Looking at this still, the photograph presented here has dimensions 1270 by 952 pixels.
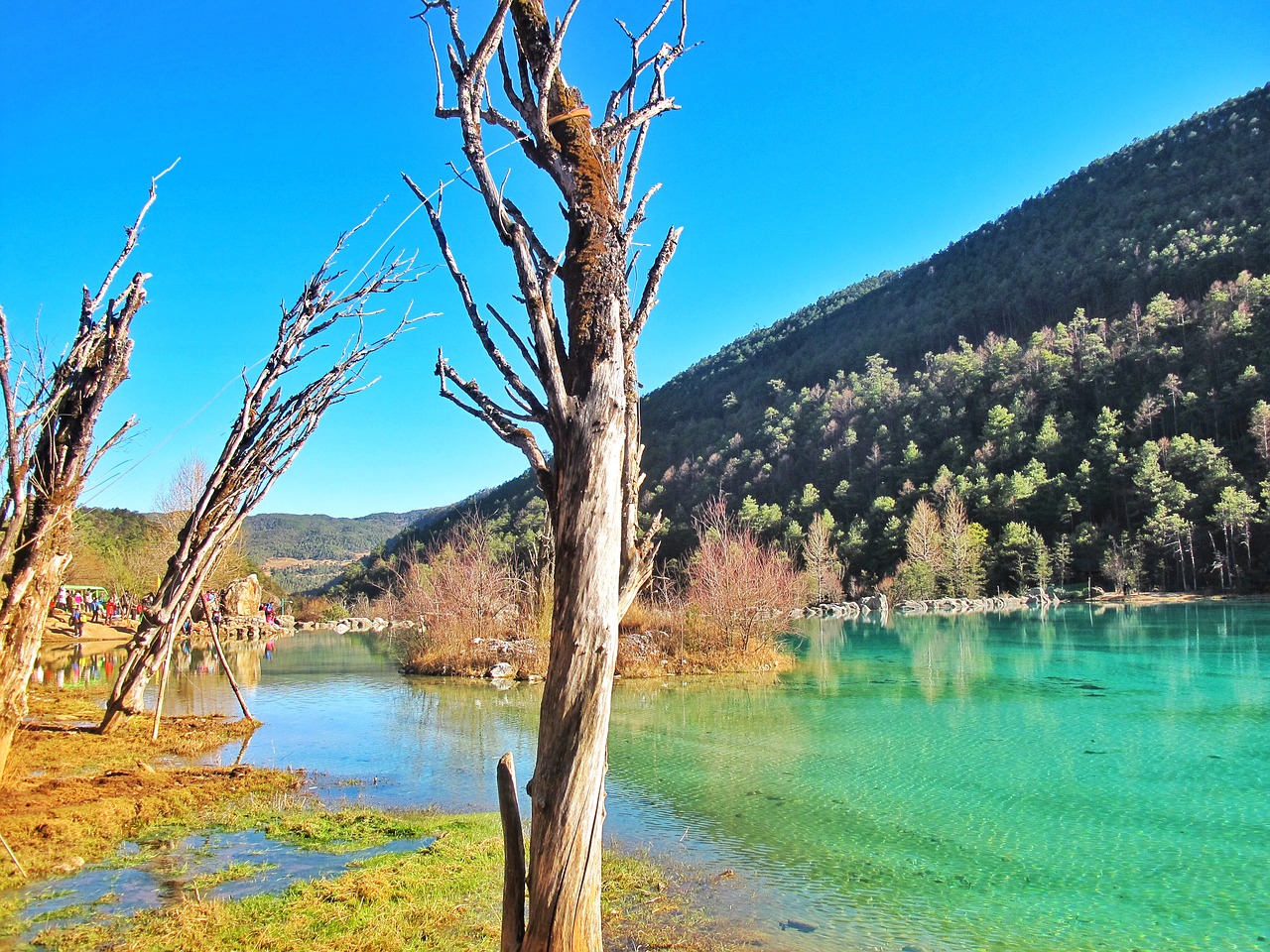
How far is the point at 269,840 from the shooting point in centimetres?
682

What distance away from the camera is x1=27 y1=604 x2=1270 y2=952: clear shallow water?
20.6ft

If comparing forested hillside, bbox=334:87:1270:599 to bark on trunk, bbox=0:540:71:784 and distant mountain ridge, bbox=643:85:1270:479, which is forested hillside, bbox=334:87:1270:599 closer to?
distant mountain ridge, bbox=643:85:1270:479

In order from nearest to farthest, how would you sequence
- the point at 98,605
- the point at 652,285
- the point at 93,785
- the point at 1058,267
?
the point at 652,285 → the point at 93,785 → the point at 98,605 → the point at 1058,267

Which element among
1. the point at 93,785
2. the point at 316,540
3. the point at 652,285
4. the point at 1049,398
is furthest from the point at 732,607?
the point at 316,540

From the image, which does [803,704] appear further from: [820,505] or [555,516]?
[820,505]

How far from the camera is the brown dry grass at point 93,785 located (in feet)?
20.2

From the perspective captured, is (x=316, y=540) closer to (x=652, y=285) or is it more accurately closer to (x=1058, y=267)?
(x=1058, y=267)

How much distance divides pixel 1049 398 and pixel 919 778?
68363mm

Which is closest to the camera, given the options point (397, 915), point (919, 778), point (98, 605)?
point (397, 915)

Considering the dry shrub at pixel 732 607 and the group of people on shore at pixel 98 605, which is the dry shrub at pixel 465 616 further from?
the group of people on shore at pixel 98 605

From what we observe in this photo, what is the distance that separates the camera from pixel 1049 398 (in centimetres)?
6994

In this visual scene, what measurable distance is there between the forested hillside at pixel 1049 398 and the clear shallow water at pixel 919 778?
3695cm

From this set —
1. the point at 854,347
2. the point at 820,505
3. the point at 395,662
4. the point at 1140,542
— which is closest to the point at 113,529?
the point at 395,662

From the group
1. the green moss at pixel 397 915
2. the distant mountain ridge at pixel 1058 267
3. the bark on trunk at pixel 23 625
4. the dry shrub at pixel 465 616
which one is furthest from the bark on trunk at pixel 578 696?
the distant mountain ridge at pixel 1058 267
